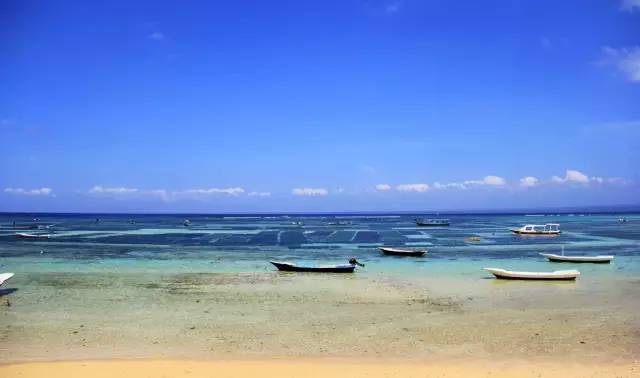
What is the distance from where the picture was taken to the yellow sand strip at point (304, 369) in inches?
450

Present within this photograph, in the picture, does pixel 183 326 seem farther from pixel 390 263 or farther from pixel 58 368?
pixel 390 263

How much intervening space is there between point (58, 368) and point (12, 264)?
2495cm

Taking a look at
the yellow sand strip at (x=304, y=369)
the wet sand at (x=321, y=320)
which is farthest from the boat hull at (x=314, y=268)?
the yellow sand strip at (x=304, y=369)

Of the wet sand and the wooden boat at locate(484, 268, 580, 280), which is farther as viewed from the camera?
the wooden boat at locate(484, 268, 580, 280)

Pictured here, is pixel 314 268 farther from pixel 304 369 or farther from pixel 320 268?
pixel 304 369

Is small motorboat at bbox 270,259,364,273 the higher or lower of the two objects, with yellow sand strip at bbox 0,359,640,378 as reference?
higher

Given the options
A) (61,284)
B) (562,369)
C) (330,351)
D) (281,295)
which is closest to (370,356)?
(330,351)

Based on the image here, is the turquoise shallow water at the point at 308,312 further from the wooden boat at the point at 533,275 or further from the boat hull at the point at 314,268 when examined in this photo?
the boat hull at the point at 314,268

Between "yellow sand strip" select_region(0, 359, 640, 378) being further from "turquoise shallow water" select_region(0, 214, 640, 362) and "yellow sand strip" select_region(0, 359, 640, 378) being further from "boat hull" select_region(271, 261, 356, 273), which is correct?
"boat hull" select_region(271, 261, 356, 273)

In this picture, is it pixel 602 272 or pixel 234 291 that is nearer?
pixel 234 291

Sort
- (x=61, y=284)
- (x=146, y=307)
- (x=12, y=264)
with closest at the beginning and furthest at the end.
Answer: (x=146, y=307) → (x=61, y=284) → (x=12, y=264)

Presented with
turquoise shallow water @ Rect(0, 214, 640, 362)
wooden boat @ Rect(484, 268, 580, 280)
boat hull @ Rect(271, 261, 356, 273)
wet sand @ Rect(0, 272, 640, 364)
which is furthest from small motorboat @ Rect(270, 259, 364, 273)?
wooden boat @ Rect(484, 268, 580, 280)

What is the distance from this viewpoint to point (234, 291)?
2273 centimetres

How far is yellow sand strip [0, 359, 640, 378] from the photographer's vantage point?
37.5 ft
